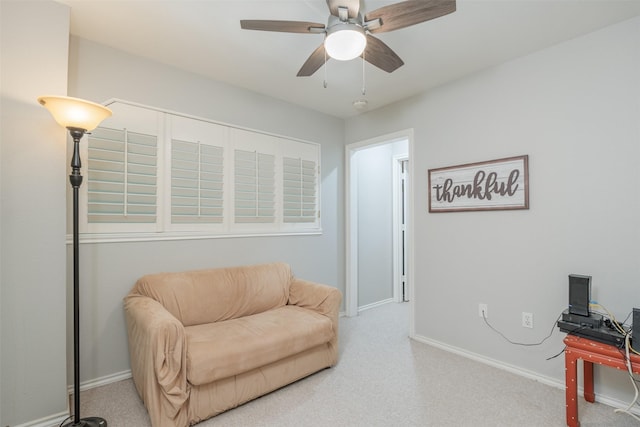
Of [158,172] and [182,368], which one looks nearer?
[182,368]

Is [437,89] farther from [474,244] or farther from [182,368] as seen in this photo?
[182,368]

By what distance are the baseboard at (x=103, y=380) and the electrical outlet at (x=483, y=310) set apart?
2.91 metres

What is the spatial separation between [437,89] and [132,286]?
3198 millimetres

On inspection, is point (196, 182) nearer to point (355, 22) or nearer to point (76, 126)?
point (76, 126)

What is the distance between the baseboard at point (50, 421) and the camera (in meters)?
1.79

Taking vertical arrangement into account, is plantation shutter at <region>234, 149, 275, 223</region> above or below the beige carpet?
above

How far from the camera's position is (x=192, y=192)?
2.77m

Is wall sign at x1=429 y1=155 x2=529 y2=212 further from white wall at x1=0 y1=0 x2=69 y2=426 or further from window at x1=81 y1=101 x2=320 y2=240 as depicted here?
white wall at x1=0 y1=0 x2=69 y2=426

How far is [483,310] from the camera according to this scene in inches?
106

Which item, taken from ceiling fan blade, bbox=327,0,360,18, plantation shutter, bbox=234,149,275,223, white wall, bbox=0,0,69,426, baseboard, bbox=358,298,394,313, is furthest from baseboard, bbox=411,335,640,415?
white wall, bbox=0,0,69,426

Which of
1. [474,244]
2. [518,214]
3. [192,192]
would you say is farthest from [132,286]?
[518,214]

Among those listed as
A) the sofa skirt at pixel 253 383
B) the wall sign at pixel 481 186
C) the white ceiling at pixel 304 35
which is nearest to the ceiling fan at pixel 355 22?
the white ceiling at pixel 304 35

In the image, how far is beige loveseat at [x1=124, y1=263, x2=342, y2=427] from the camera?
5.74ft

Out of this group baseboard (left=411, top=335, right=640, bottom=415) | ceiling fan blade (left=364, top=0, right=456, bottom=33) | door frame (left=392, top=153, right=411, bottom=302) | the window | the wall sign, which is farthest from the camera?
door frame (left=392, top=153, right=411, bottom=302)
